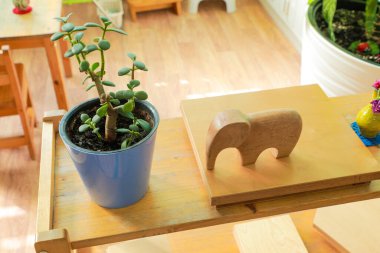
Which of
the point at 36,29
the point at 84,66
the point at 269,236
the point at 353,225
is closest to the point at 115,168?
the point at 84,66

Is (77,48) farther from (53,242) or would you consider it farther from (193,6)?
(193,6)

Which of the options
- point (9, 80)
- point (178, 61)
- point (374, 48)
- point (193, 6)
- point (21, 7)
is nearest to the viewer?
point (9, 80)

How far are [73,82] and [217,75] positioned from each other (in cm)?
78

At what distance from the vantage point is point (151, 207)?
0.85 meters

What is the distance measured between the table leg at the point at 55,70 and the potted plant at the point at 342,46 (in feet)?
3.45

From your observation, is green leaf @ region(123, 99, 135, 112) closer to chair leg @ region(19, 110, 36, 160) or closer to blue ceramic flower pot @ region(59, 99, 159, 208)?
blue ceramic flower pot @ region(59, 99, 159, 208)

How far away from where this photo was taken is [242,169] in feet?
2.83

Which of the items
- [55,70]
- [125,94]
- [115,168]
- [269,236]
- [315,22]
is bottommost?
[269,236]

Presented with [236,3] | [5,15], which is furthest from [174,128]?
[236,3]

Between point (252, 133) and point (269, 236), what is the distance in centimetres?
78

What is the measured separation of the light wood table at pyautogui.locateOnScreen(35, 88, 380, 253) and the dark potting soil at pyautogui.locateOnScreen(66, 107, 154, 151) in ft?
0.44

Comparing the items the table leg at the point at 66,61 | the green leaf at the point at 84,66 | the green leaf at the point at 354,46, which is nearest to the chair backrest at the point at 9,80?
the table leg at the point at 66,61

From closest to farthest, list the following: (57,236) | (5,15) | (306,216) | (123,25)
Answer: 1. (57,236)
2. (306,216)
3. (5,15)
4. (123,25)

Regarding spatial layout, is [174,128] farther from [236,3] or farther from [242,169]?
[236,3]
